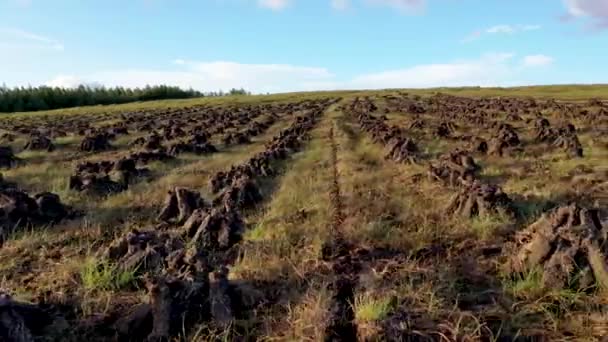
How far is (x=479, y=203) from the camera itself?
9523 millimetres

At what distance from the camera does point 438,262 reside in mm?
7562

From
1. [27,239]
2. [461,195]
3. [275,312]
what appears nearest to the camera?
[275,312]

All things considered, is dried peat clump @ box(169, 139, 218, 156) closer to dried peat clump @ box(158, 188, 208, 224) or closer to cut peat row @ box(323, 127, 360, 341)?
dried peat clump @ box(158, 188, 208, 224)

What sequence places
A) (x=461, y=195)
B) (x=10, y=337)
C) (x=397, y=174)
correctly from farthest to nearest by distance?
(x=397, y=174), (x=461, y=195), (x=10, y=337)

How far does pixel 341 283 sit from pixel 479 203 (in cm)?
379

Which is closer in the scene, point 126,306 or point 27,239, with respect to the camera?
point 126,306

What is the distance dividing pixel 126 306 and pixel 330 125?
2419 centimetres

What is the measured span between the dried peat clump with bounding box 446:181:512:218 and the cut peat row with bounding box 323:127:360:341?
1.74 m

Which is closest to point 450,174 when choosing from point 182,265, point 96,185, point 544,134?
point 96,185

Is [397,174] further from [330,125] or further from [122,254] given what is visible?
[330,125]

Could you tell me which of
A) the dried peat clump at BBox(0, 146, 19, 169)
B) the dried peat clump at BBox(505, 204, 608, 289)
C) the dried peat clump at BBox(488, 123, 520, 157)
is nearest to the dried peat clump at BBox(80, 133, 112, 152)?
the dried peat clump at BBox(0, 146, 19, 169)

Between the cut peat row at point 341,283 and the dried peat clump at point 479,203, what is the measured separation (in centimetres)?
174

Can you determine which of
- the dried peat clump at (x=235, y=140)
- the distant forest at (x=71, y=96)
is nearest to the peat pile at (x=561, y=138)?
the dried peat clump at (x=235, y=140)

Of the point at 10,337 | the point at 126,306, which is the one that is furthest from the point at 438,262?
the point at 10,337
